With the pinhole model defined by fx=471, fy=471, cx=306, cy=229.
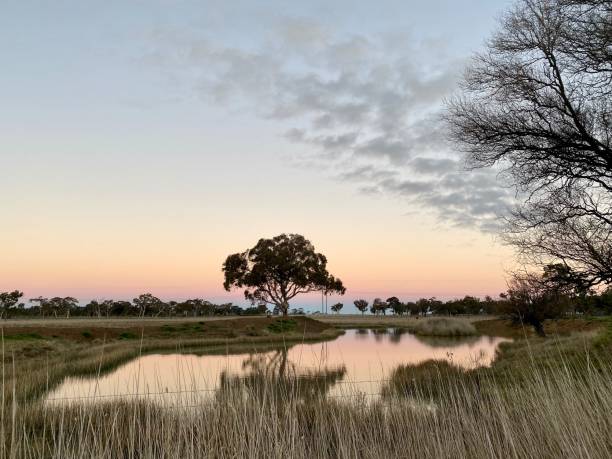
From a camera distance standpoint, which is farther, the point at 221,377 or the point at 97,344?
the point at 97,344

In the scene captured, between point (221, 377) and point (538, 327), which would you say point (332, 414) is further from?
point (538, 327)

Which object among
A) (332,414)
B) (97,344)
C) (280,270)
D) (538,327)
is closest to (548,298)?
(332,414)

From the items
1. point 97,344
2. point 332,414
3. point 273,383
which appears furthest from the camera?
point 97,344

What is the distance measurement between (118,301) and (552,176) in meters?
84.9

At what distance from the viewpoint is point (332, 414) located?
639 cm

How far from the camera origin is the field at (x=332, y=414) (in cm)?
479

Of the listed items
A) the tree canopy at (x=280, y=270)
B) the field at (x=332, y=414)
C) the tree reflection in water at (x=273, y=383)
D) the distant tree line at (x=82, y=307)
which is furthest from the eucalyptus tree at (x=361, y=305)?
the tree reflection in water at (x=273, y=383)

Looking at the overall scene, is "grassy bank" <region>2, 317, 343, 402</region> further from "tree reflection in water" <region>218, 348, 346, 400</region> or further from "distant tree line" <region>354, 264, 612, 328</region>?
"distant tree line" <region>354, 264, 612, 328</region>

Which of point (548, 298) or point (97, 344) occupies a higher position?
point (548, 298)

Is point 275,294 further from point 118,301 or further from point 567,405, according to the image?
point 567,405

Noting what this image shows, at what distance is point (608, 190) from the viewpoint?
8531 millimetres

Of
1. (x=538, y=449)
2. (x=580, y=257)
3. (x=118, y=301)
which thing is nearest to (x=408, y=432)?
(x=538, y=449)

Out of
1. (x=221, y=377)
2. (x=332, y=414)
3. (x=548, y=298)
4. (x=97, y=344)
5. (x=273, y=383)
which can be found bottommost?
(x=273, y=383)

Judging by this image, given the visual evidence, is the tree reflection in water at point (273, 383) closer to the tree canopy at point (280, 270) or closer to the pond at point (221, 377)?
the pond at point (221, 377)
